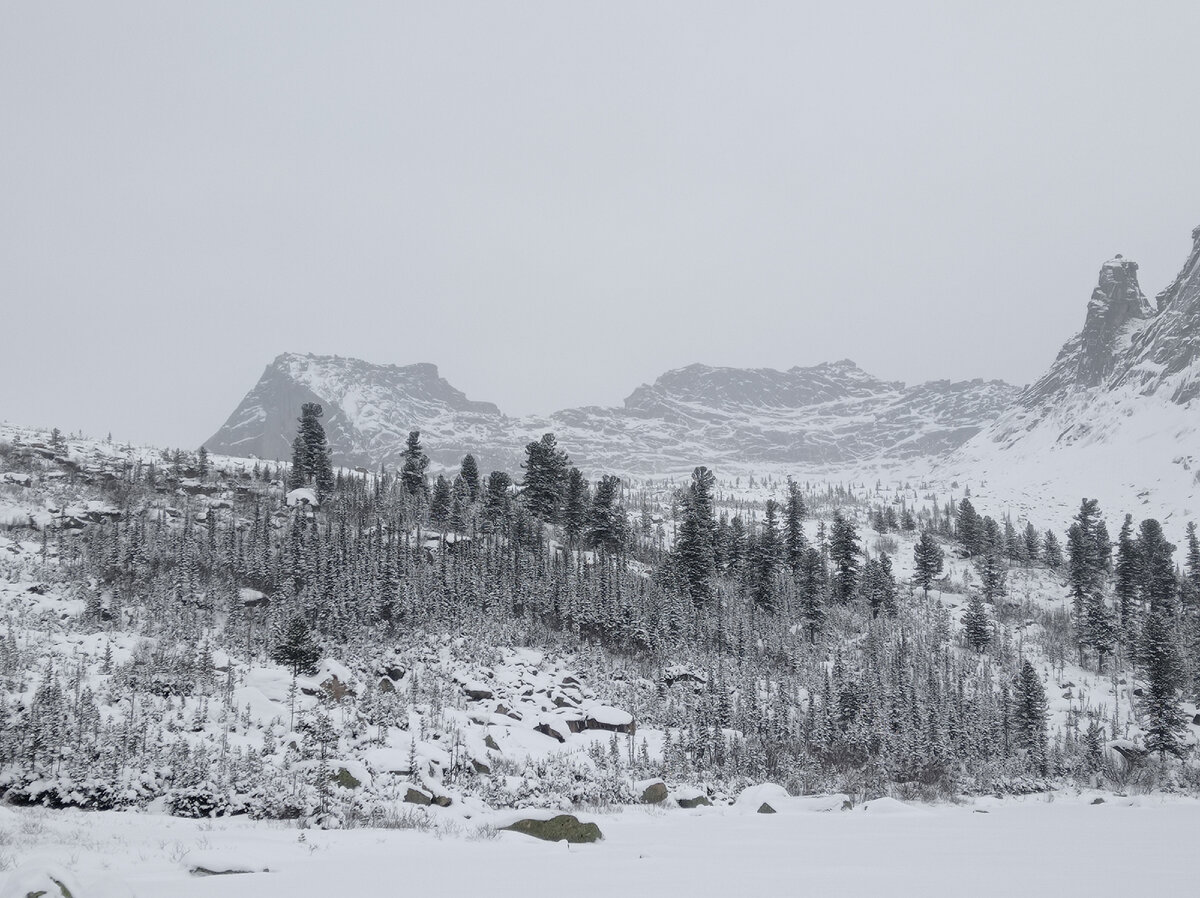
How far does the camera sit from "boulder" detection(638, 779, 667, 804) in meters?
29.0

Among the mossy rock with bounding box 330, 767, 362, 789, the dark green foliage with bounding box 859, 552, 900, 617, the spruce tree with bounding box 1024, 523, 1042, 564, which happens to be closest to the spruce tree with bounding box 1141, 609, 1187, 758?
the dark green foliage with bounding box 859, 552, 900, 617

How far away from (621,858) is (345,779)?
16.8 m

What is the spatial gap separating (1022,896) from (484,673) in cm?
4257

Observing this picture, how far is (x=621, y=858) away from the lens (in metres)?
11.9

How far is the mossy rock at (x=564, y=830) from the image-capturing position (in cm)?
1652

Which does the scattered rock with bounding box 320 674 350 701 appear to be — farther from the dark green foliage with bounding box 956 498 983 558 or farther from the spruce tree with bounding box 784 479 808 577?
the dark green foliage with bounding box 956 498 983 558

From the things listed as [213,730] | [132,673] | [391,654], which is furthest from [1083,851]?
[391,654]

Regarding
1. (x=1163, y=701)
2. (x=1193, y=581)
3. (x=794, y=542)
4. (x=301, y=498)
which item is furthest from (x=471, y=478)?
(x=1193, y=581)

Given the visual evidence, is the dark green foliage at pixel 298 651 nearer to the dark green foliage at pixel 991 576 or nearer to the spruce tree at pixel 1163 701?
the spruce tree at pixel 1163 701

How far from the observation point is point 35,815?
60.3ft

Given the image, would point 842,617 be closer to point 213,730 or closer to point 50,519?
point 213,730

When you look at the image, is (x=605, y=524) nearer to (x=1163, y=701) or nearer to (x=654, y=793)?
(x=1163, y=701)

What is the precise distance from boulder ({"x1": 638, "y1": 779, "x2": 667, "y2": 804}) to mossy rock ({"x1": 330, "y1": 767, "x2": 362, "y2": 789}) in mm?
12201

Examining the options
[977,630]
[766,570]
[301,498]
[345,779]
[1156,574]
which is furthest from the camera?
[1156,574]
